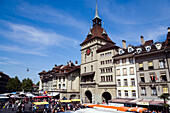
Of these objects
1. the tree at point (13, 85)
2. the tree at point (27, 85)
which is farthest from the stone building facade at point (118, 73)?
the tree at point (13, 85)

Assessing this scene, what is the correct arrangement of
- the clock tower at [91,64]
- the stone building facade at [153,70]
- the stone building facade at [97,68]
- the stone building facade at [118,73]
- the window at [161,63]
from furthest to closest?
the clock tower at [91,64] < the stone building facade at [97,68] < the stone building facade at [118,73] < the window at [161,63] < the stone building facade at [153,70]

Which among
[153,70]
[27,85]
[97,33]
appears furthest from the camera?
[27,85]

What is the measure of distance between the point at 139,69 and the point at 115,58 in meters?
7.31

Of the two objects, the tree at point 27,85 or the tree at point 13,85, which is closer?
the tree at point 13,85

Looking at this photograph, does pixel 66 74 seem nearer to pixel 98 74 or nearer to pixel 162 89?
pixel 98 74

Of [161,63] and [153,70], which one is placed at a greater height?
[161,63]

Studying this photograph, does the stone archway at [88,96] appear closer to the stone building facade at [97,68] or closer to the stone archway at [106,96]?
the stone building facade at [97,68]

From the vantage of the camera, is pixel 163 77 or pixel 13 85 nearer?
pixel 163 77

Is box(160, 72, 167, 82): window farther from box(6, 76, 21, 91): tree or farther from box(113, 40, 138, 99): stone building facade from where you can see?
box(6, 76, 21, 91): tree

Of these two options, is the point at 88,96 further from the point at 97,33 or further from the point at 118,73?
the point at 97,33

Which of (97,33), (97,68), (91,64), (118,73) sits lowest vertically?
(118,73)

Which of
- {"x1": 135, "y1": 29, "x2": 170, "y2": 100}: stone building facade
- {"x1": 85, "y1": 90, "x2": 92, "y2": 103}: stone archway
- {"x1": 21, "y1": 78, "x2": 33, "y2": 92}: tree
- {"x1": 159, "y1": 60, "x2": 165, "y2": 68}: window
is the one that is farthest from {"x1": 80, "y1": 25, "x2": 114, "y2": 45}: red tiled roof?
Answer: {"x1": 21, "y1": 78, "x2": 33, "y2": 92}: tree

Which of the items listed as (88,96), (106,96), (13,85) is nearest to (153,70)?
(106,96)

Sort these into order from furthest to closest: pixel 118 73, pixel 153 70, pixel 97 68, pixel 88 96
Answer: pixel 88 96 → pixel 97 68 → pixel 118 73 → pixel 153 70
